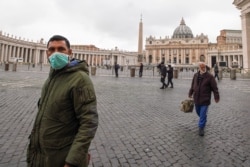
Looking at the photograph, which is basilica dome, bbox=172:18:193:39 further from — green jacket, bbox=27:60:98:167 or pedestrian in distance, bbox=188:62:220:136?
green jacket, bbox=27:60:98:167

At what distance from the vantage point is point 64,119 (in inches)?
69.0

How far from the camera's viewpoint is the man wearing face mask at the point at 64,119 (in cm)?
170

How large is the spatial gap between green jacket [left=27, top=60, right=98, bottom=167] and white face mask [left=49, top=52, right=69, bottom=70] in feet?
0.17

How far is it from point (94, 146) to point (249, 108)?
6325 millimetres

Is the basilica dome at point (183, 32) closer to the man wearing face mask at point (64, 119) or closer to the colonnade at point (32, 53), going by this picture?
the colonnade at point (32, 53)

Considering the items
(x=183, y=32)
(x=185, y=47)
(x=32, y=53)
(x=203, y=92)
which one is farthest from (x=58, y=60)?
(x=183, y=32)

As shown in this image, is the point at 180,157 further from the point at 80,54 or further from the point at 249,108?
the point at 80,54

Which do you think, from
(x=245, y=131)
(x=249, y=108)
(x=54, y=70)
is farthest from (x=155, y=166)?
(x=249, y=108)

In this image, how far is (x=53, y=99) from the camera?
5.81 ft

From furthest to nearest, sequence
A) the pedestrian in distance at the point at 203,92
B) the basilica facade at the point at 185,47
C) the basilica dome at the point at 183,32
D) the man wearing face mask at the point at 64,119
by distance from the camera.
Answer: the basilica dome at the point at 183,32
the basilica facade at the point at 185,47
the pedestrian in distance at the point at 203,92
the man wearing face mask at the point at 64,119

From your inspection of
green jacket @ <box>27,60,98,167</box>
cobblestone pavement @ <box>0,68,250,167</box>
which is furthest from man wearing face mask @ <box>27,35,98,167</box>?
cobblestone pavement @ <box>0,68,250,167</box>

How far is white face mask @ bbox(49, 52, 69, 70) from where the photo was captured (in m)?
1.80

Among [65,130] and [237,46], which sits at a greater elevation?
[237,46]

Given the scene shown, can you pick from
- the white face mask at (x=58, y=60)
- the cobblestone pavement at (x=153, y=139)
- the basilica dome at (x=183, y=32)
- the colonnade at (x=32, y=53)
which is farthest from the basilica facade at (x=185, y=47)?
the white face mask at (x=58, y=60)
